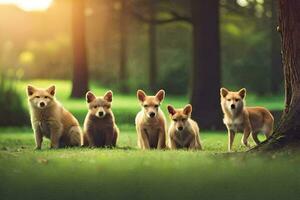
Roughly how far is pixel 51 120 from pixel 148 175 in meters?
4.35

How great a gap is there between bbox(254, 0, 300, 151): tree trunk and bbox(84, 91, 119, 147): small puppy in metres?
3.30

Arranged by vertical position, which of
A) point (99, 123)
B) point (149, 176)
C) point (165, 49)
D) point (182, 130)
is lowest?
point (149, 176)

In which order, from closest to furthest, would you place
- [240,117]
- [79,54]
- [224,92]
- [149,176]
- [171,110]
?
1. [149,176]
2. [171,110]
3. [224,92]
4. [240,117]
5. [79,54]

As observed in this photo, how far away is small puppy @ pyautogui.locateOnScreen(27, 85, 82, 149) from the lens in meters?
15.4

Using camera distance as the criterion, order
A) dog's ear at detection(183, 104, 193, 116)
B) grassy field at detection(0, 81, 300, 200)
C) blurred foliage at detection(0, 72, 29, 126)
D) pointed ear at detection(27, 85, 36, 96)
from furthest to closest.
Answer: blurred foliage at detection(0, 72, 29, 126)
pointed ear at detection(27, 85, 36, 96)
dog's ear at detection(183, 104, 193, 116)
grassy field at detection(0, 81, 300, 200)

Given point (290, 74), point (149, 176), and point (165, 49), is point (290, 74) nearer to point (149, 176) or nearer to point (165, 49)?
point (149, 176)

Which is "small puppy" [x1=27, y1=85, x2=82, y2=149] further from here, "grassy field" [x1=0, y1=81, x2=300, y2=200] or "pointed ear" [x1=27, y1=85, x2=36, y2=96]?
"grassy field" [x1=0, y1=81, x2=300, y2=200]

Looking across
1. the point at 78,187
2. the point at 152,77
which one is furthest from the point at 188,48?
the point at 78,187

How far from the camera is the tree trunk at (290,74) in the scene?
13.3m

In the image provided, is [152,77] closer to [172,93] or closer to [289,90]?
[172,93]

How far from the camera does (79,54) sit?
3394cm

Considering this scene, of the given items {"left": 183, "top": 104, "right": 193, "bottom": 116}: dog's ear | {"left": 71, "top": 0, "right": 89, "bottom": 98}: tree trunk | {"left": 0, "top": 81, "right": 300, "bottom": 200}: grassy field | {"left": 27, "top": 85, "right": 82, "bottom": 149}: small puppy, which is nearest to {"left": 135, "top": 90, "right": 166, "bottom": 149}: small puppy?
{"left": 183, "top": 104, "right": 193, "bottom": 116}: dog's ear

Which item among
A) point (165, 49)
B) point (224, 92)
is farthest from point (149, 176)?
point (165, 49)

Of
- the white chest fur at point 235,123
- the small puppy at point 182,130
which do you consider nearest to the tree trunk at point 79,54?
the white chest fur at point 235,123
